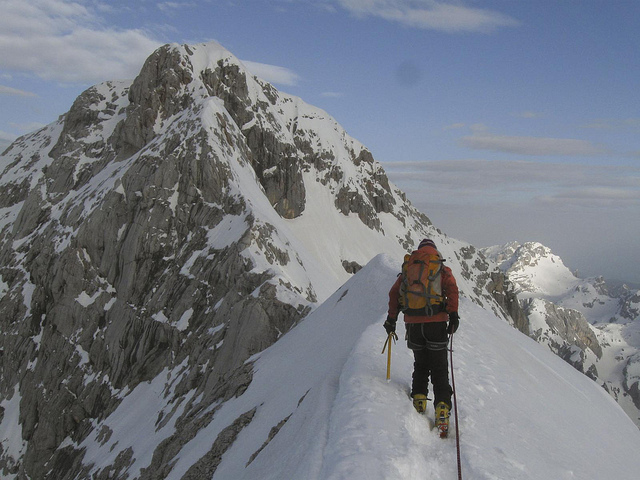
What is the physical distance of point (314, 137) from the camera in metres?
107

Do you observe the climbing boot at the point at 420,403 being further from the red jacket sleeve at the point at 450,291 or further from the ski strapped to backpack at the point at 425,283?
the red jacket sleeve at the point at 450,291

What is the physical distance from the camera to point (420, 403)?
768 centimetres

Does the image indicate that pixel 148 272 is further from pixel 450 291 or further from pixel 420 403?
pixel 450 291

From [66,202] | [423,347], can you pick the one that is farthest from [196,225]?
[423,347]

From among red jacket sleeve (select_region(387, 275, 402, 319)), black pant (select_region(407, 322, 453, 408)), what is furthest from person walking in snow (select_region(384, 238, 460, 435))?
red jacket sleeve (select_region(387, 275, 402, 319))

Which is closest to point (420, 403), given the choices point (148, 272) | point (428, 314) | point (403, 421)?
point (403, 421)

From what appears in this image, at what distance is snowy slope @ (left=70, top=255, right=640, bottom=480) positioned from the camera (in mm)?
6387

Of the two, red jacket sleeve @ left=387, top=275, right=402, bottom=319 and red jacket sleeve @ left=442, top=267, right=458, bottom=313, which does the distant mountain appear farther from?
red jacket sleeve @ left=442, top=267, right=458, bottom=313

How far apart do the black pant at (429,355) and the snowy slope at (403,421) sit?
0.48m

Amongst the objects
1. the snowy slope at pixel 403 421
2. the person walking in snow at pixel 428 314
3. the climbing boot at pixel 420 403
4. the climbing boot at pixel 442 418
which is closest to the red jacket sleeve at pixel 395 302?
the person walking in snow at pixel 428 314

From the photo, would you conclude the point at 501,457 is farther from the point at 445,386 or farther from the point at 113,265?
the point at 113,265

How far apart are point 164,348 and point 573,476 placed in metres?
35.3

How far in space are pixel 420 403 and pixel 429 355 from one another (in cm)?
84

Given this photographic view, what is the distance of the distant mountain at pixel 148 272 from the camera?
28156 mm
